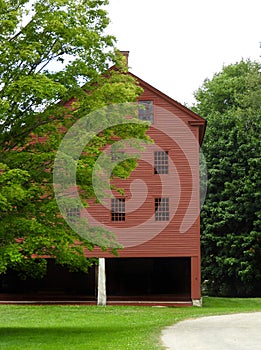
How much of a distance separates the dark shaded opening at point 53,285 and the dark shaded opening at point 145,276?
1.63m

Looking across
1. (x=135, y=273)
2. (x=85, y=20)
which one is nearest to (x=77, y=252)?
(x=85, y=20)

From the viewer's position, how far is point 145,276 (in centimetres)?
4375

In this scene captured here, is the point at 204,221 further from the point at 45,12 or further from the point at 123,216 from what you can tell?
the point at 45,12

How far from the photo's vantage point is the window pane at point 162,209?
34.9 metres

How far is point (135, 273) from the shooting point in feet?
143

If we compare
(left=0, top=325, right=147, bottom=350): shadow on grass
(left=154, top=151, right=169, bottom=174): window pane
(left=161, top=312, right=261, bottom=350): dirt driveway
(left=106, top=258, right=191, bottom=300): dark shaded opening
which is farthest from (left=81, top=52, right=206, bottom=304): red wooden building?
(left=0, top=325, right=147, bottom=350): shadow on grass

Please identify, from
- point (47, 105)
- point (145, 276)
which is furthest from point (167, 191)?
point (47, 105)

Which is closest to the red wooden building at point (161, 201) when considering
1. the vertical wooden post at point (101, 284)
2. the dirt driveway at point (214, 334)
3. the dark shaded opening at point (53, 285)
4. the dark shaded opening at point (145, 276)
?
the vertical wooden post at point (101, 284)

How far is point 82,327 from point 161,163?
15331 mm

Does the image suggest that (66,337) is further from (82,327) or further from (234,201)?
(234,201)

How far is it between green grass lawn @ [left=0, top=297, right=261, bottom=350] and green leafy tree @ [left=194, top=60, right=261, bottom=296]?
333 inches

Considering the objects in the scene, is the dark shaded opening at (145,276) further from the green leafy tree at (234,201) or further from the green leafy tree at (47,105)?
the green leafy tree at (47,105)

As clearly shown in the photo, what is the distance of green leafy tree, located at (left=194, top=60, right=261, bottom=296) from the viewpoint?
43.5 m

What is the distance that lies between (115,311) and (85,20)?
50.3 ft
